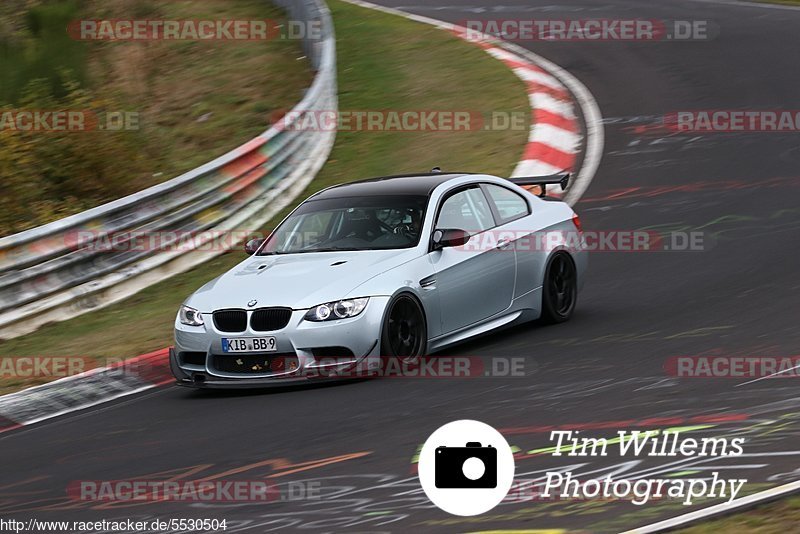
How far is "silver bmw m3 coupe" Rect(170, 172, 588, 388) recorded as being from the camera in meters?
8.63

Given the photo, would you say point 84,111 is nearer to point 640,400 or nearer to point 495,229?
point 495,229

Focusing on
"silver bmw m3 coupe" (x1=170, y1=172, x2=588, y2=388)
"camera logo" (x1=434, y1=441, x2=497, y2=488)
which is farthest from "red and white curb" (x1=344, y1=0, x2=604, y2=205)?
"camera logo" (x1=434, y1=441, x2=497, y2=488)

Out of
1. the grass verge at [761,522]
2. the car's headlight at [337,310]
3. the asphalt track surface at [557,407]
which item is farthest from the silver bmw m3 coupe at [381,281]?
the grass verge at [761,522]

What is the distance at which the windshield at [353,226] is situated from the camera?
9523 millimetres

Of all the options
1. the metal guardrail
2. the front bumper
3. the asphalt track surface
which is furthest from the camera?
the metal guardrail

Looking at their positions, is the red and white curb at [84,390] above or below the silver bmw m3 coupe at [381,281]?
below

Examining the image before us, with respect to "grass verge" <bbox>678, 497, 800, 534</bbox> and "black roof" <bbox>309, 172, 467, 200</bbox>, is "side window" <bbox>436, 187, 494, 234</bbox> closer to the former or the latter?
"black roof" <bbox>309, 172, 467, 200</bbox>

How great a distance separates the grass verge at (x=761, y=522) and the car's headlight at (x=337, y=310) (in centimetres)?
386

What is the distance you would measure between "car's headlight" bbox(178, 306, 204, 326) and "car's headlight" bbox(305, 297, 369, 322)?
2.84 feet

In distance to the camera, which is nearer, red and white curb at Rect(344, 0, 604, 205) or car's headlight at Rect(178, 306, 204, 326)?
car's headlight at Rect(178, 306, 204, 326)

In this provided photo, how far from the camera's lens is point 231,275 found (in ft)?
31.1

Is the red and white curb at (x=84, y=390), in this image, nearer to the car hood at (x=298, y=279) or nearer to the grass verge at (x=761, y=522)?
the car hood at (x=298, y=279)

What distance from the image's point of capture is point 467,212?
10.0 metres

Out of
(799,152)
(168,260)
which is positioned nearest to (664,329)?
(168,260)
